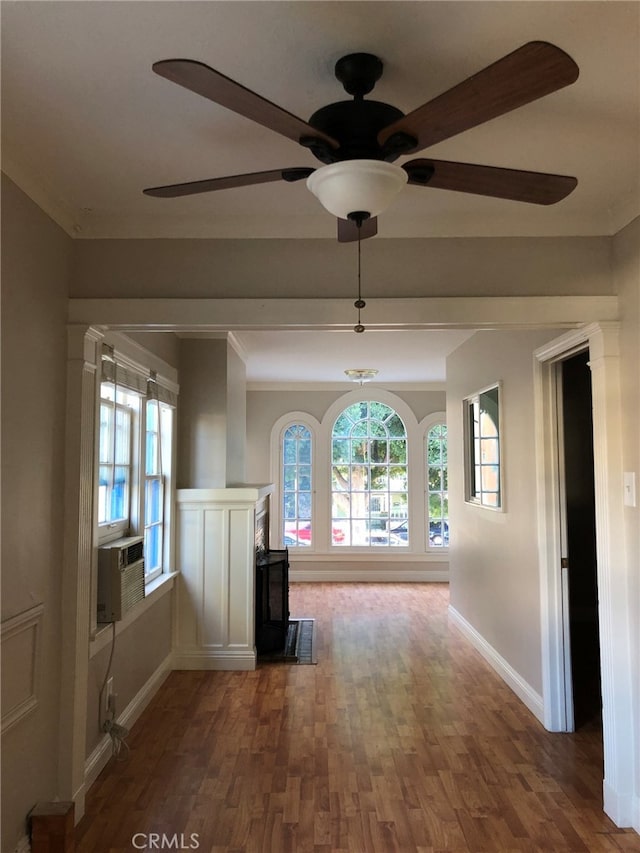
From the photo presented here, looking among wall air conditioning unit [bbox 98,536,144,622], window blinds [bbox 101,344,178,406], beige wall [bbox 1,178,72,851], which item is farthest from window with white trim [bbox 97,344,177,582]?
beige wall [bbox 1,178,72,851]

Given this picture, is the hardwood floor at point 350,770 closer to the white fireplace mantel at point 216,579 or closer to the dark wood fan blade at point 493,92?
the white fireplace mantel at point 216,579

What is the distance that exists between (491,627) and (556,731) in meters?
1.15

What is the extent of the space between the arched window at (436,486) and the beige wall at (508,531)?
2.54m

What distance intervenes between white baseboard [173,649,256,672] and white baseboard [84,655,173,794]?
101mm

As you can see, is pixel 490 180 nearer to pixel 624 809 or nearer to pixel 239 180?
pixel 239 180

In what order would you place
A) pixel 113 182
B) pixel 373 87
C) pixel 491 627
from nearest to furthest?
pixel 373 87 < pixel 113 182 < pixel 491 627

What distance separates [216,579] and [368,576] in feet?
12.6

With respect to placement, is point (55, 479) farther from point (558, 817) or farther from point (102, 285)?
point (558, 817)

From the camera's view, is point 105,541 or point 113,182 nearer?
point 113,182

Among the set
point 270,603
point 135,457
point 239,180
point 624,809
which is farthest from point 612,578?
point 270,603

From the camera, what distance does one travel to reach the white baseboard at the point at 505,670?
347cm

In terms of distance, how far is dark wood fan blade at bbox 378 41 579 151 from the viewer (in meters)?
1.07

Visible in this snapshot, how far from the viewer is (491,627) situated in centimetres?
441

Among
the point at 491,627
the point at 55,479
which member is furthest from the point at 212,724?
the point at 491,627
